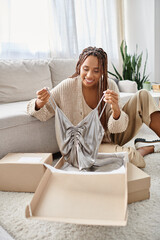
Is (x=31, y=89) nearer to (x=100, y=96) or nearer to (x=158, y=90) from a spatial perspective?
(x=100, y=96)

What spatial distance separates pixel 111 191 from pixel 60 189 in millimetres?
202

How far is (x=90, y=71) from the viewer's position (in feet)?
3.81

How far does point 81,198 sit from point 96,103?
1.95ft

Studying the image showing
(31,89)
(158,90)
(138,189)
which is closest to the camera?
(138,189)

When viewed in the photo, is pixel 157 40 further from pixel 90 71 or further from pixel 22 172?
pixel 22 172

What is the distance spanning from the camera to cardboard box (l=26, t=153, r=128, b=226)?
0.77 m

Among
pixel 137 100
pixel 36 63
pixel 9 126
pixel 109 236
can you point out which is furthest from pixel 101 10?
pixel 109 236

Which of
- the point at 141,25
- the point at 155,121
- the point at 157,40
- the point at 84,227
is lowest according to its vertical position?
the point at 84,227

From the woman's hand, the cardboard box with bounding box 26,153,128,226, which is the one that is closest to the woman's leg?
the woman's hand

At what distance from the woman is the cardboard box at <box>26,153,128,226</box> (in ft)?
1.32

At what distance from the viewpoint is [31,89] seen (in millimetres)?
1926

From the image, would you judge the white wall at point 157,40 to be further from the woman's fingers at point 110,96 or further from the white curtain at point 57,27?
the woman's fingers at point 110,96

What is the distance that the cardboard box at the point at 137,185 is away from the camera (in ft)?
3.34

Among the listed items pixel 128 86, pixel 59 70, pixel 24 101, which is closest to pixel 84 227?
pixel 24 101
